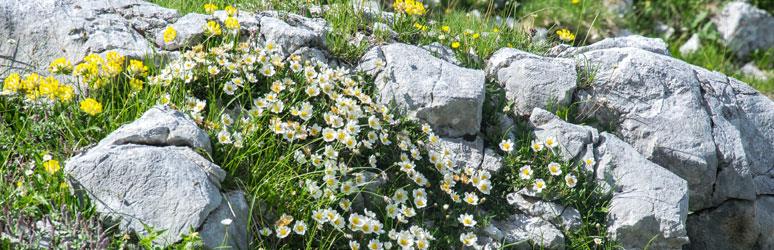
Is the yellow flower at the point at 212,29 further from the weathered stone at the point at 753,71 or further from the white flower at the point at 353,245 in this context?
the weathered stone at the point at 753,71

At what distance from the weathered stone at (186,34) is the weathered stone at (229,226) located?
1.29 metres

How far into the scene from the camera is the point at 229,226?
350 cm

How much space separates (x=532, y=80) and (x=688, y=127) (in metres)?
1.00

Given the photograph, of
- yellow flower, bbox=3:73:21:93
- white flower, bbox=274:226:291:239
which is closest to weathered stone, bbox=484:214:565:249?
white flower, bbox=274:226:291:239

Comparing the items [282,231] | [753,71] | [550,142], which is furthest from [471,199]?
[753,71]

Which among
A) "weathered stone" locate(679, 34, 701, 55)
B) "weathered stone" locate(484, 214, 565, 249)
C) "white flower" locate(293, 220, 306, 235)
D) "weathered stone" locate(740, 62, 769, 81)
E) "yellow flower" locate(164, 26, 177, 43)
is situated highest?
"yellow flower" locate(164, 26, 177, 43)

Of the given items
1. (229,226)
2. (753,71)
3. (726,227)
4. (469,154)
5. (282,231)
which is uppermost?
(229,226)

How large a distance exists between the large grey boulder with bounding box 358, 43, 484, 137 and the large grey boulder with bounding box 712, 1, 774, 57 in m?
5.44

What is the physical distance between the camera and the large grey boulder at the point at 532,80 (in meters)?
4.84

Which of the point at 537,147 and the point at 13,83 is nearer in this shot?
the point at 13,83

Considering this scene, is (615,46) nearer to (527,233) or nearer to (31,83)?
(527,233)

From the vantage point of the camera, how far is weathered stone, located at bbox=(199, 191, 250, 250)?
3393 mm

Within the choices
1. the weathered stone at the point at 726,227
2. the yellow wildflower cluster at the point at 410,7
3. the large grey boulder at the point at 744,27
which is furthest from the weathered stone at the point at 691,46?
the yellow wildflower cluster at the point at 410,7

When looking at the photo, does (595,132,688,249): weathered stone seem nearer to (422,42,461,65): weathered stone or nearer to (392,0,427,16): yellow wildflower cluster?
(422,42,461,65): weathered stone
